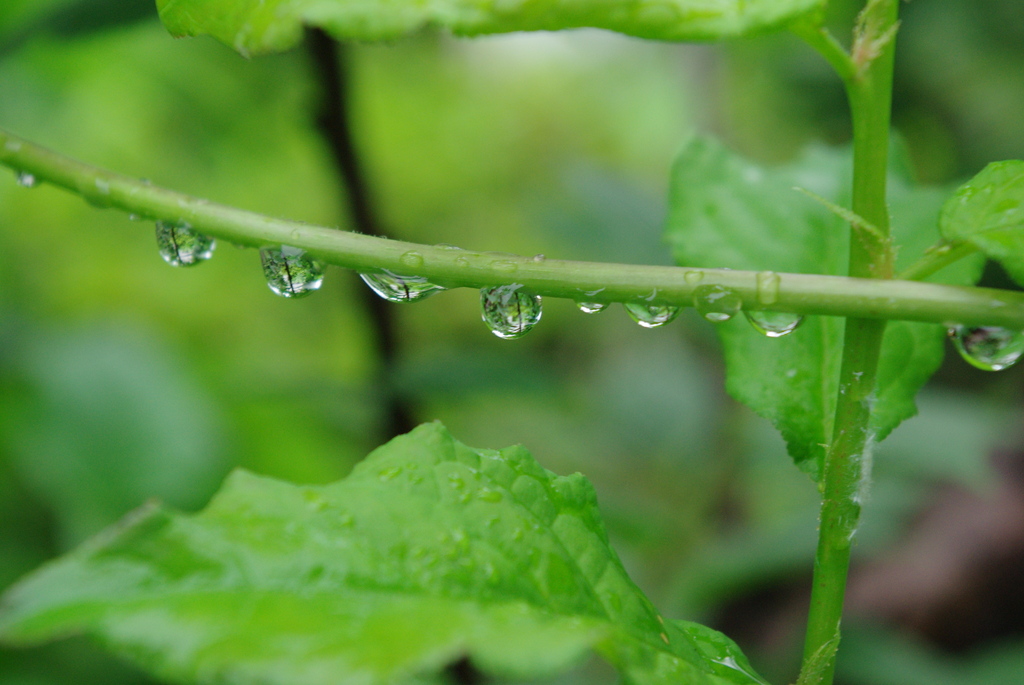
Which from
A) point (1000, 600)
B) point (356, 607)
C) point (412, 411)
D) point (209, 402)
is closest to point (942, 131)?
point (1000, 600)

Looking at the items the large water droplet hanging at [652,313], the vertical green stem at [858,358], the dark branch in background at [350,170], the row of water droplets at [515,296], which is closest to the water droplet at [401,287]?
the row of water droplets at [515,296]

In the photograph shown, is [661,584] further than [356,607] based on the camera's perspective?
Yes

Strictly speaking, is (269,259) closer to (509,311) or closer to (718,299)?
(509,311)

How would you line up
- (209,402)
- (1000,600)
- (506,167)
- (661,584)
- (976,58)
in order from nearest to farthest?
(209,402) → (1000,600) → (661,584) → (976,58) → (506,167)

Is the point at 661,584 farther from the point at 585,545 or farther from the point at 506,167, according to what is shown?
the point at 506,167

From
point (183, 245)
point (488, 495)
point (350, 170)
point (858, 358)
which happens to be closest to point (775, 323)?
point (858, 358)
